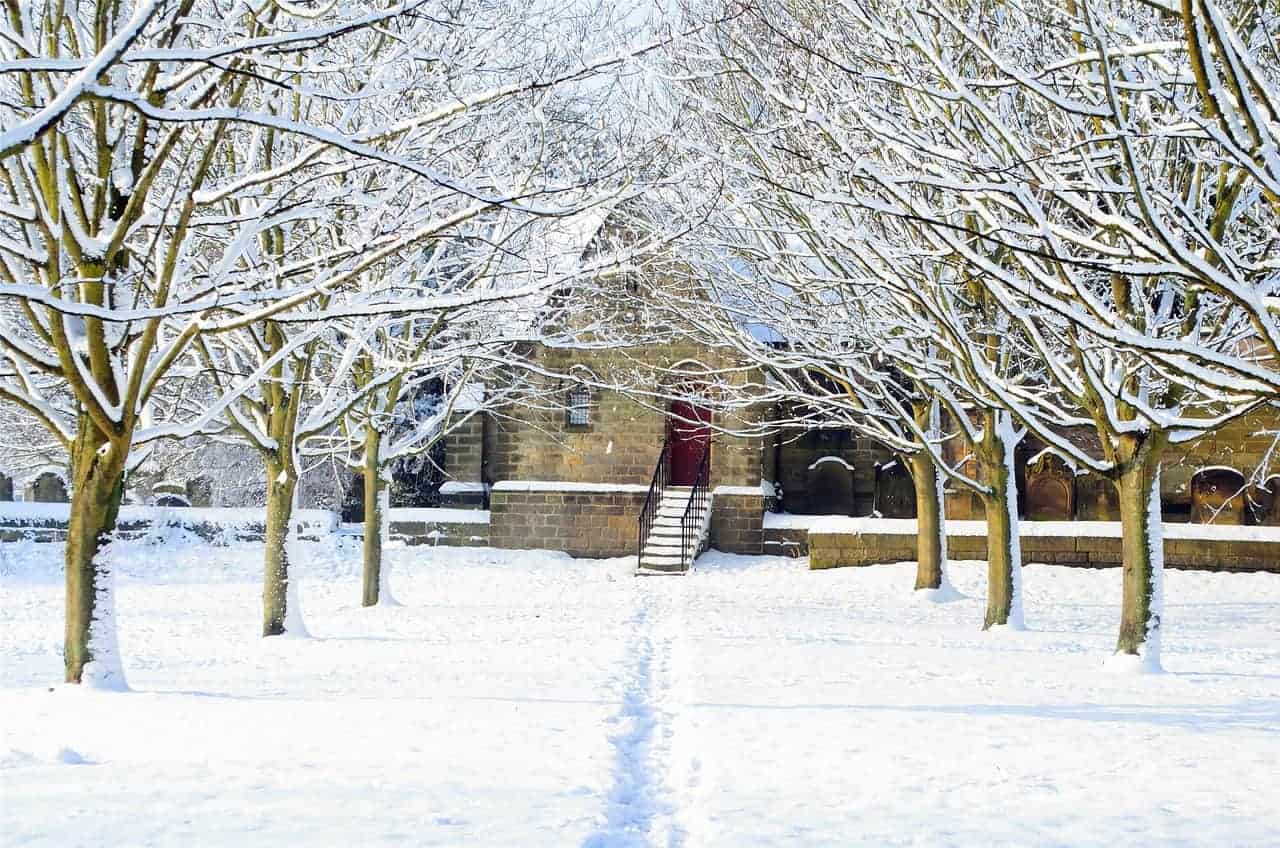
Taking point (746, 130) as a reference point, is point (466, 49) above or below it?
above

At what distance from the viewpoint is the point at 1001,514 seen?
1403 centimetres

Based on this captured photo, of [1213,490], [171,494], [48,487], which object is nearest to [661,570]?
[1213,490]

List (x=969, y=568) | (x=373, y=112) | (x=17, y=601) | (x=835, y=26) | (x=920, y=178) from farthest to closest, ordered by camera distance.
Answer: (x=969, y=568) → (x=17, y=601) → (x=835, y=26) → (x=373, y=112) → (x=920, y=178)

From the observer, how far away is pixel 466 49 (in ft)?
36.1

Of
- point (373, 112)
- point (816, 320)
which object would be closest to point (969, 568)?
point (816, 320)

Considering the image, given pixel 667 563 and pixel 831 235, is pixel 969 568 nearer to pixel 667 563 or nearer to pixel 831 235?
pixel 667 563

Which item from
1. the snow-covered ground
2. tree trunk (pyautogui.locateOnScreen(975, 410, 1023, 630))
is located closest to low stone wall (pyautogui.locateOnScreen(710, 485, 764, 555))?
the snow-covered ground

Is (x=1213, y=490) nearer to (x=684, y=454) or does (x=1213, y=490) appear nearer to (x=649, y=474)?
(x=684, y=454)

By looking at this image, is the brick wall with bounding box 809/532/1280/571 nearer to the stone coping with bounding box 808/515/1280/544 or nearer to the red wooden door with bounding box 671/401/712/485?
the stone coping with bounding box 808/515/1280/544

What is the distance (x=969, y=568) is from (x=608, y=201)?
50.4 ft

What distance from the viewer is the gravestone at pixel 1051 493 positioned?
26.8 meters

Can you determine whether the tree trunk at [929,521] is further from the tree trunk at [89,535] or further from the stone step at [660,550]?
the tree trunk at [89,535]

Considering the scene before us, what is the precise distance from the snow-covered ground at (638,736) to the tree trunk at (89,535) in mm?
377

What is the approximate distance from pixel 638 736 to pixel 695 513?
57.1 ft
